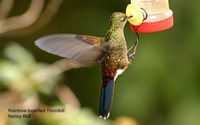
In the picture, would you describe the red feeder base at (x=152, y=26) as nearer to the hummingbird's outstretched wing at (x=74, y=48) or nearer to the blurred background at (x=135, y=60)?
the hummingbird's outstretched wing at (x=74, y=48)

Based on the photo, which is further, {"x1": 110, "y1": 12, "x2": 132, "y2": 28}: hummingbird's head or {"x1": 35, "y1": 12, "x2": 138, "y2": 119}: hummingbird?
{"x1": 110, "y1": 12, "x2": 132, "y2": 28}: hummingbird's head

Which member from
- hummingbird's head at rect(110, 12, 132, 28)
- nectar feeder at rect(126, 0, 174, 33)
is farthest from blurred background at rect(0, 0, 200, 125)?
hummingbird's head at rect(110, 12, 132, 28)

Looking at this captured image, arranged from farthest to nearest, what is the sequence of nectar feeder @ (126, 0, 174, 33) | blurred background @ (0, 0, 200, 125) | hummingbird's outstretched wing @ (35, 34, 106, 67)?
blurred background @ (0, 0, 200, 125) → nectar feeder @ (126, 0, 174, 33) → hummingbird's outstretched wing @ (35, 34, 106, 67)

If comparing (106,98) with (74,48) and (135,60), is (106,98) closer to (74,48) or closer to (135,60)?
(74,48)

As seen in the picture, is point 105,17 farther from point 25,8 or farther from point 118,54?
point 118,54

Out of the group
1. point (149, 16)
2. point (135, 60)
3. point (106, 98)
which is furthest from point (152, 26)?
point (135, 60)

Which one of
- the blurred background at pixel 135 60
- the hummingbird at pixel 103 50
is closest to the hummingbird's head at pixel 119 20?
the hummingbird at pixel 103 50

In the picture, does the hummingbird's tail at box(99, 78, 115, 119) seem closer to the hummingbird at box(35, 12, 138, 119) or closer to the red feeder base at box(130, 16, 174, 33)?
the hummingbird at box(35, 12, 138, 119)
